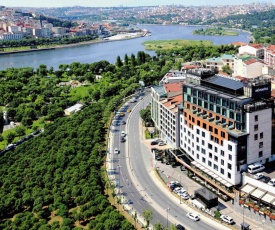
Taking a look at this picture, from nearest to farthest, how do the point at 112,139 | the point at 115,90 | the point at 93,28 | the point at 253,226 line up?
the point at 253,226 < the point at 112,139 < the point at 115,90 < the point at 93,28

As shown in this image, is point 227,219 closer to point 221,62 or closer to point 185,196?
point 185,196

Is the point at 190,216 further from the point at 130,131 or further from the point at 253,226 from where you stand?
the point at 130,131

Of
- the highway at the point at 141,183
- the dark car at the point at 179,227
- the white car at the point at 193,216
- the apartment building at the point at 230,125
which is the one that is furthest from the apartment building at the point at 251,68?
the dark car at the point at 179,227

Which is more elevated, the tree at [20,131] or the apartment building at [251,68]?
the apartment building at [251,68]

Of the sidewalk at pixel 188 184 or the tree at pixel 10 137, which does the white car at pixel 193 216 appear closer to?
the sidewalk at pixel 188 184

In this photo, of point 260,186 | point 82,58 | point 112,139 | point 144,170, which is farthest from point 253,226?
point 82,58
